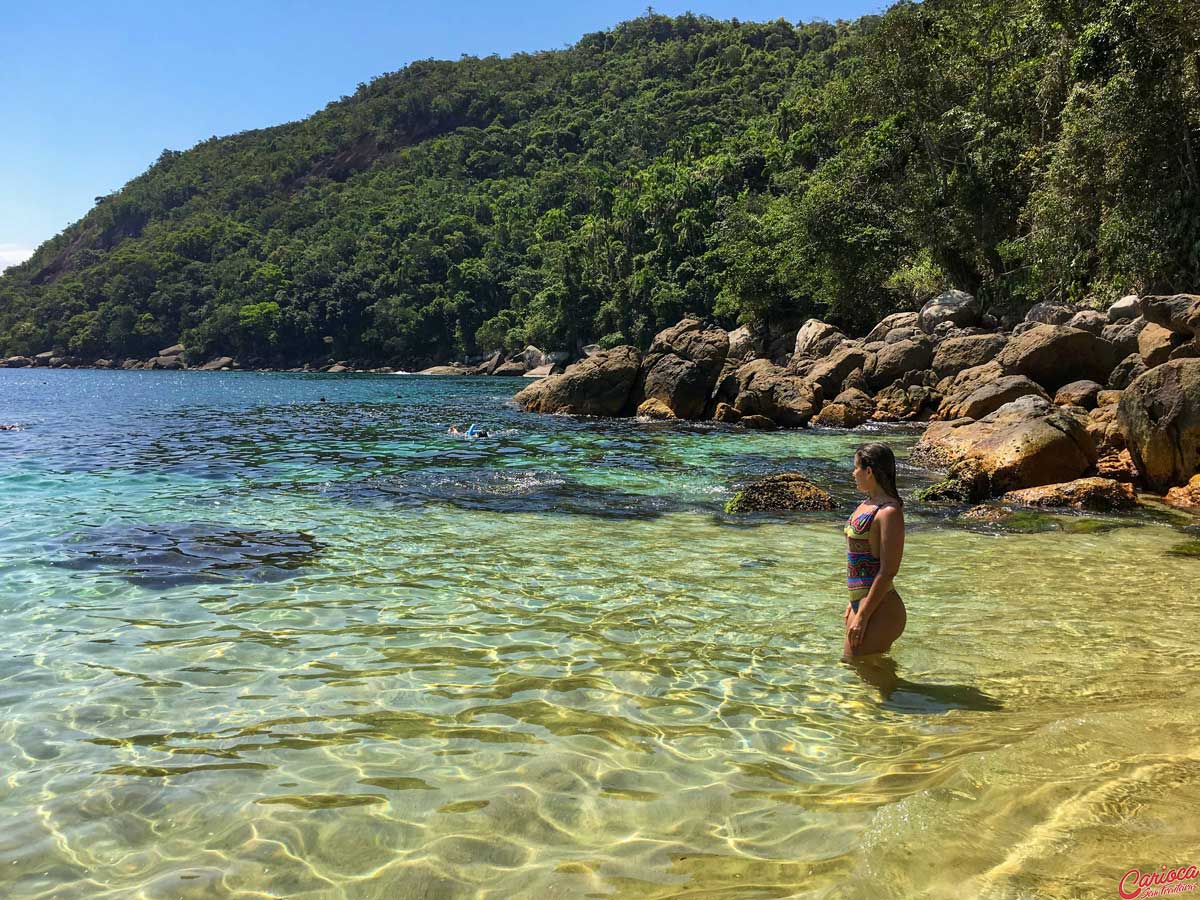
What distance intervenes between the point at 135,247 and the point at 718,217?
113 m

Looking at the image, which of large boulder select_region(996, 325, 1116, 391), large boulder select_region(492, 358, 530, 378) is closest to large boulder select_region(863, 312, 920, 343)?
large boulder select_region(996, 325, 1116, 391)

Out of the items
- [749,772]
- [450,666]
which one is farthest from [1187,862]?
[450,666]

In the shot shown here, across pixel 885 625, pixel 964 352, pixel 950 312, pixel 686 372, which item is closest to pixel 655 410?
pixel 686 372

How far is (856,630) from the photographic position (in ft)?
17.6

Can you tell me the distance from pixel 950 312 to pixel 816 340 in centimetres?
669

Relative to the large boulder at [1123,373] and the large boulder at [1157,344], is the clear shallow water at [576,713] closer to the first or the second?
the large boulder at [1157,344]

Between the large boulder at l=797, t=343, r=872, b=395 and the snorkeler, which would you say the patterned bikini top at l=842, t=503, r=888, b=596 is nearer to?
the snorkeler

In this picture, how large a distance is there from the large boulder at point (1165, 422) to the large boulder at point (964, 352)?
14696mm

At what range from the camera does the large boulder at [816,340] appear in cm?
3700

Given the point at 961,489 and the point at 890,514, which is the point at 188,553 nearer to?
the point at 890,514

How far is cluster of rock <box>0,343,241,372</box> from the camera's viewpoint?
114 metres

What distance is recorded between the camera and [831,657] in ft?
19.0

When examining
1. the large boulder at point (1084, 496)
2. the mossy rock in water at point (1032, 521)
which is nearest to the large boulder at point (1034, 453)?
the large boulder at point (1084, 496)

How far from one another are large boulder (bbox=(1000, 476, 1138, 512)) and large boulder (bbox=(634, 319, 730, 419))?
17.0 metres
